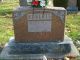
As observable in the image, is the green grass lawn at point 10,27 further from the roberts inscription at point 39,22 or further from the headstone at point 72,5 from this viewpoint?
A: the headstone at point 72,5

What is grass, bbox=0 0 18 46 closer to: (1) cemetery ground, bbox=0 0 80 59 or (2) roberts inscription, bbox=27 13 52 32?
(1) cemetery ground, bbox=0 0 80 59

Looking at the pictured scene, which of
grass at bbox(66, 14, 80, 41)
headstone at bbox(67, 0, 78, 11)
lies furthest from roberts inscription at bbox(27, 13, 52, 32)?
headstone at bbox(67, 0, 78, 11)

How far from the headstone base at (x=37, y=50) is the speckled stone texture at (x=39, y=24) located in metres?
0.18

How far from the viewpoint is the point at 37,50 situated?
6.11 meters

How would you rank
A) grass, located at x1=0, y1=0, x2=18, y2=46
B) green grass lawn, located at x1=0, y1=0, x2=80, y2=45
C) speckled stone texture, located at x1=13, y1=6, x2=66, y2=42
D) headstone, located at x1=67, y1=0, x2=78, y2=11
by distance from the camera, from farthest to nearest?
headstone, located at x1=67, y1=0, x2=78, y2=11 → green grass lawn, located at x1=0, y1=0, x2=80, y2=45 → grass, located at x1=0, y1=0, x2=18, y2=46 → speckled stone texture, located at x1=13, y1=6, x2=66, y2=42

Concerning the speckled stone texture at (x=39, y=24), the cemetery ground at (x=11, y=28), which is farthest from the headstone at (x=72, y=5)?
the speckled stone texture at (x=39, y=24)

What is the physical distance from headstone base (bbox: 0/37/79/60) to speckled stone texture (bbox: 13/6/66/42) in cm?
18

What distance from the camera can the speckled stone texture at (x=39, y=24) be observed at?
20.4 feet

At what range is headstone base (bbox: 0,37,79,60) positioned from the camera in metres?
5.87

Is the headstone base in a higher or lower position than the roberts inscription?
lower

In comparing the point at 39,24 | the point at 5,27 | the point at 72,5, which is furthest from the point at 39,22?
the point at 72,5

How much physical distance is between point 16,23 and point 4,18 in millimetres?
5016

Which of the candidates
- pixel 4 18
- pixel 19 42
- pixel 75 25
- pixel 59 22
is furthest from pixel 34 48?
pixel 4 18

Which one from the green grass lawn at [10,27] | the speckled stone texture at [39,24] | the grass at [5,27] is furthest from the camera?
the green grass lawn at [10,27]
